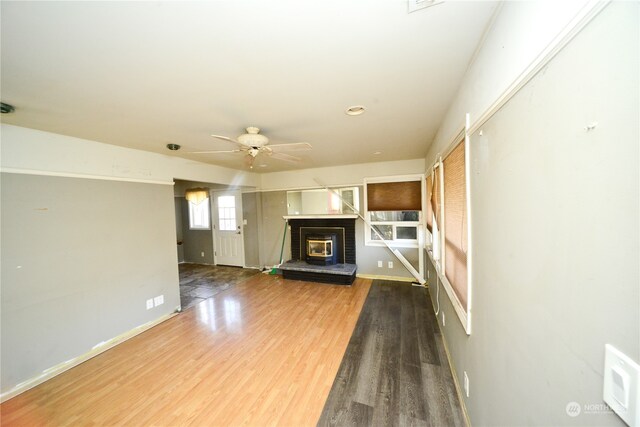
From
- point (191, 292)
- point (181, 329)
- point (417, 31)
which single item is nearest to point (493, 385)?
point (417, 31)

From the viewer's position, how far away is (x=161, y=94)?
1594mm

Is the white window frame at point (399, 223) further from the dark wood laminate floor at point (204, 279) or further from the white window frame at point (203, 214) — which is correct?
the white window frame at point (203, 214)

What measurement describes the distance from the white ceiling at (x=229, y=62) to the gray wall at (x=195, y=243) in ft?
13.8

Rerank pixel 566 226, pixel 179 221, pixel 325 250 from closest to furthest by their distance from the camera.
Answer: pixel 566 226 → pixel 325 250 → pixel 179 221

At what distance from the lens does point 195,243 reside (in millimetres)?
6254

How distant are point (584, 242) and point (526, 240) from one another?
28 cm

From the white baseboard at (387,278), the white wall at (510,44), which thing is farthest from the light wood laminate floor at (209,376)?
the white wall at (510,44)

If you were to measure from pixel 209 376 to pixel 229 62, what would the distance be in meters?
2.54

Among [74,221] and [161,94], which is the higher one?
[161,94]

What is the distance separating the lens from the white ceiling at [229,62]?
0.96 meters

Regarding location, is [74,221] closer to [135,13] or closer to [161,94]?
[161,94]

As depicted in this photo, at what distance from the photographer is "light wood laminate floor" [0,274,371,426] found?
1.69 m

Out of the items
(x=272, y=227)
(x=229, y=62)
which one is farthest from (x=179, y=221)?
(x=229, y=62)

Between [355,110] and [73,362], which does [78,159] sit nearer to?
[73,362]
